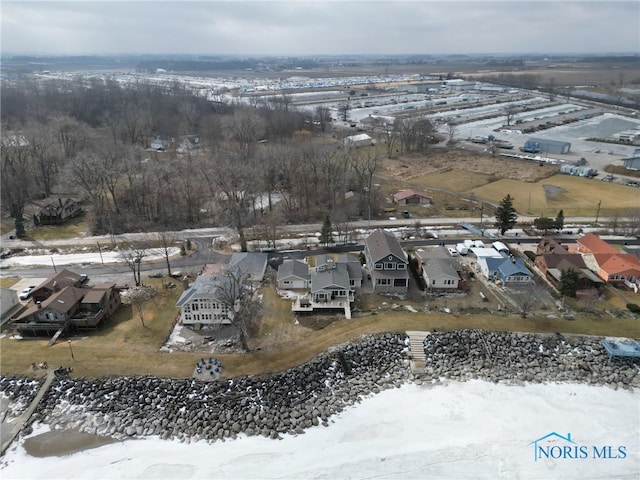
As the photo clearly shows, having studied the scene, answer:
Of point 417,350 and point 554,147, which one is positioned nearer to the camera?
point 417,350

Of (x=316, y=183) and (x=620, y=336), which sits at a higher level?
(x=316, y=183)

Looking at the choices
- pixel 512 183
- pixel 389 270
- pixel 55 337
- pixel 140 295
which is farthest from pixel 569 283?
pixel 55 337

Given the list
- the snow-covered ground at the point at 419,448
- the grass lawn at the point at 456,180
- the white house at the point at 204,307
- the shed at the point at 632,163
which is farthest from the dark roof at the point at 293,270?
the shed at the point at 632,163

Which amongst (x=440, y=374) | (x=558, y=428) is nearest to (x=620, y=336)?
(x=558, y=428)

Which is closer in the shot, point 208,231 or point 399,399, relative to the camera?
point 399,399

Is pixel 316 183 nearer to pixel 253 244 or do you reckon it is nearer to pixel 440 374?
pixel 253 244

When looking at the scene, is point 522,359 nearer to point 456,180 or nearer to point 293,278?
point 293,278

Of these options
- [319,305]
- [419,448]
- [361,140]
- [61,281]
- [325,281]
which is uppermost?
[361,140]
